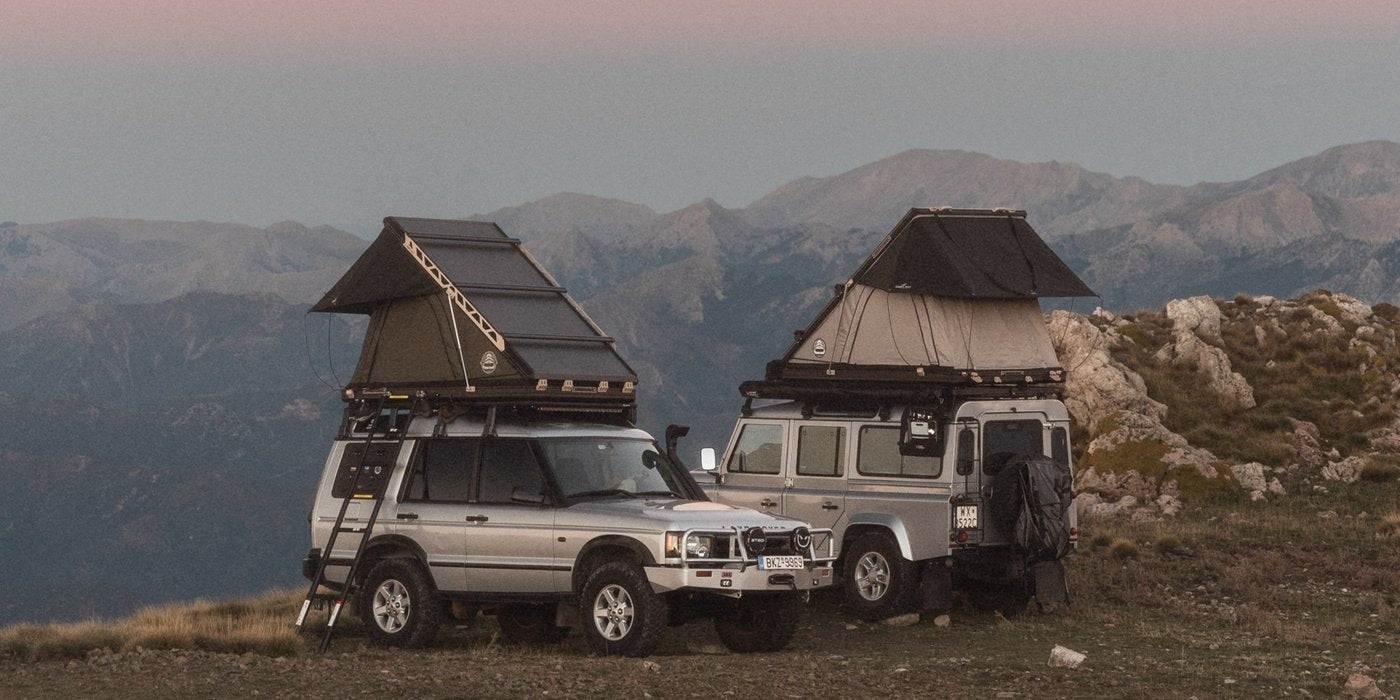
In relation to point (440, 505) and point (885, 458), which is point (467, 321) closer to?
point (440, 505)

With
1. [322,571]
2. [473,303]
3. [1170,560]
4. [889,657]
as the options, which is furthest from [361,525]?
[1170,560]

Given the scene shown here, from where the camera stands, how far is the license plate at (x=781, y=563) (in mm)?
14156

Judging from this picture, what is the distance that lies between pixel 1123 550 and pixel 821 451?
6.54 m

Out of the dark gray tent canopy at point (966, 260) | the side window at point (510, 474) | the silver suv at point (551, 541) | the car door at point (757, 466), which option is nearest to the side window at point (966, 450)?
the silver suv at point (551, 541)

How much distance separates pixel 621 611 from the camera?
46.6 feet

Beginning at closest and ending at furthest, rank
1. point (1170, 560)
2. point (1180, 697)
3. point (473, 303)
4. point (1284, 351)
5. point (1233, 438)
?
1. point (1180, 697)
2. point (473, 303)
3. point (1170, 560)
4. point (1233, 438)
5. point (1284, 351)

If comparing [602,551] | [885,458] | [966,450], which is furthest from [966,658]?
[885,458]

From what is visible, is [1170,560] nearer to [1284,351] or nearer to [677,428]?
[677,428]

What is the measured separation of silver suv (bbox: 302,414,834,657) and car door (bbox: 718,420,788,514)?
9.98 feet

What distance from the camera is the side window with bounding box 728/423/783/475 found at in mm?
19172

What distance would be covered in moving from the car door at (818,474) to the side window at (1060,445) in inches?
84.8

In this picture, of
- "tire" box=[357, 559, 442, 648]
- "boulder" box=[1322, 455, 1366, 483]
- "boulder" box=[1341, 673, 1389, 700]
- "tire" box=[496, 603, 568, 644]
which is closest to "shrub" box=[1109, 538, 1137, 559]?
"tire" box=[496, 603, 568, 644]

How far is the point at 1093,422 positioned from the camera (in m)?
35.8

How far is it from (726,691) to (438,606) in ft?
13.6
